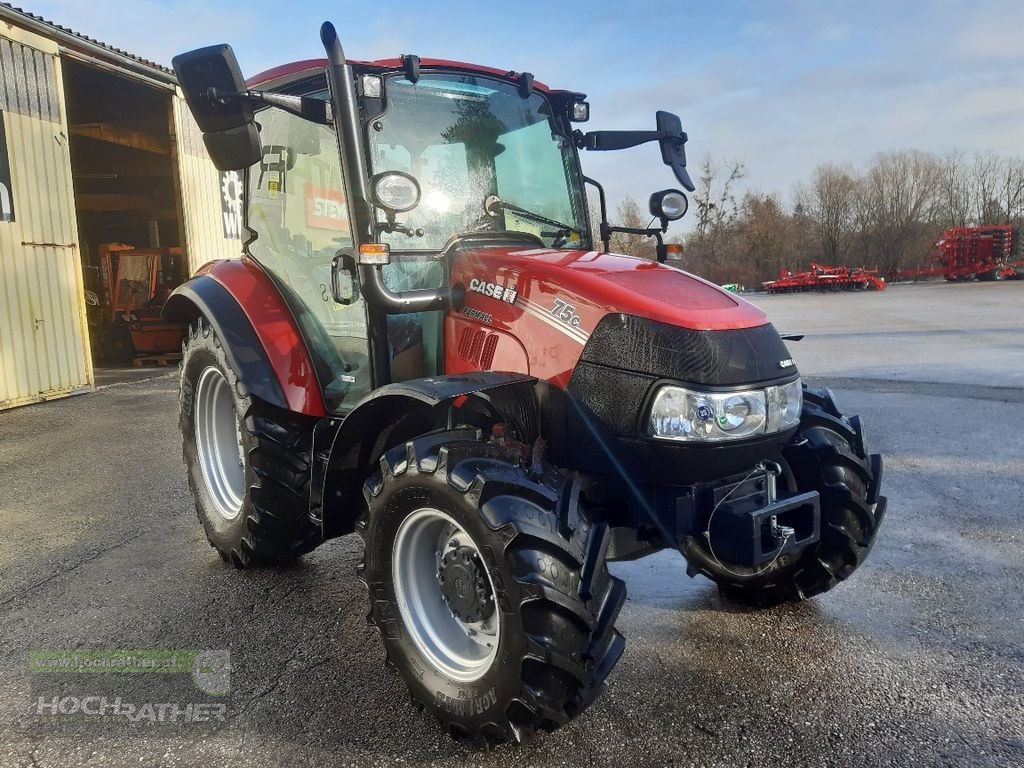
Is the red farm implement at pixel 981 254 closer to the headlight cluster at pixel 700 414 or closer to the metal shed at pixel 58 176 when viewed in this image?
the metal shed at pixel 58 176

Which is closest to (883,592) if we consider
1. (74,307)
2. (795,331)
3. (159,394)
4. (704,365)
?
(704,365)

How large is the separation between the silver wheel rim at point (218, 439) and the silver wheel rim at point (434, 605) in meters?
1.80

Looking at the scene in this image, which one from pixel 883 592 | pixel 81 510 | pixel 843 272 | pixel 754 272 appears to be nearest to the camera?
pixel 883 592

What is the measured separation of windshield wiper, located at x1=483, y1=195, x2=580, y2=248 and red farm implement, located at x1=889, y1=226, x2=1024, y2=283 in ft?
125

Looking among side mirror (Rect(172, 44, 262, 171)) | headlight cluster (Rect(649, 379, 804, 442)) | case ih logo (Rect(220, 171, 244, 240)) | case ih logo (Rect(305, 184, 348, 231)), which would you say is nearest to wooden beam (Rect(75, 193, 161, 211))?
case ih logo (Rect(220, 171, 244, 240))

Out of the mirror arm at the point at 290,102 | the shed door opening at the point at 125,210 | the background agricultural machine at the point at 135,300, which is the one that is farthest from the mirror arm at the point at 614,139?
the background agricultural machine at the point at 135,300

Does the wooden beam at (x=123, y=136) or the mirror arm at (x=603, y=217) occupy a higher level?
the wooden beam at (x=123, y=136)

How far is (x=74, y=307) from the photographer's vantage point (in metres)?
10.0

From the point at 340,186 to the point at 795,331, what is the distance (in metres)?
14.8

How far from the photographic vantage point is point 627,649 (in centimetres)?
304

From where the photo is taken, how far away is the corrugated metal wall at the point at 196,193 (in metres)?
12.5

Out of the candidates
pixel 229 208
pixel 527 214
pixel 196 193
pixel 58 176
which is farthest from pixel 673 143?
pixel 229 208

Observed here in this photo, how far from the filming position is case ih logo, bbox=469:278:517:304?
2.77 metres

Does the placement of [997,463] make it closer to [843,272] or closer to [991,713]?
[991,713]
